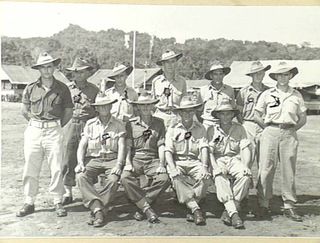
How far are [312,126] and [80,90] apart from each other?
158 cm

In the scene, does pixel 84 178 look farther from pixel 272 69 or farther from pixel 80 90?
pixel 272 69

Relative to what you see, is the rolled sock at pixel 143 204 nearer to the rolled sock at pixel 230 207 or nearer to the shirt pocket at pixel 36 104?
the rolled sock at pixel 230 207

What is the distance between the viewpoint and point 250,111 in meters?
3.87

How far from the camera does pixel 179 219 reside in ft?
12.4

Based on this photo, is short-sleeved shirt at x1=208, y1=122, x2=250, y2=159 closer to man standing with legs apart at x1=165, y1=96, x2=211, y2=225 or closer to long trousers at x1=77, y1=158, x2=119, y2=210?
man standing with legs apart at x1=165, y1=96, x2=211, y2=225

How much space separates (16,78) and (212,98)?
1316 mm

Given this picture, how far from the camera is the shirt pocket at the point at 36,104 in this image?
150 inches

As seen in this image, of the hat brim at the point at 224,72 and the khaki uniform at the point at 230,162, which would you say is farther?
the hat brim at the point at 224,72

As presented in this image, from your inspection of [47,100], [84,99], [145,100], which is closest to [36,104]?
[47,100]

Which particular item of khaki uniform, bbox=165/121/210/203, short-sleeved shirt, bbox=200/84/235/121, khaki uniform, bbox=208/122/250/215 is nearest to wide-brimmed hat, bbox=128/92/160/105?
khaki uniform, bbox=165/121/210/203

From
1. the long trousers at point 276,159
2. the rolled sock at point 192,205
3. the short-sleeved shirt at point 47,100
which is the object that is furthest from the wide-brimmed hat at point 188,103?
the short-sleeved shirt at point 47,100

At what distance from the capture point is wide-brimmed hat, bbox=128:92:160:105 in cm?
379

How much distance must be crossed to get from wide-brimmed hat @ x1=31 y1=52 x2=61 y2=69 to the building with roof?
46 mm

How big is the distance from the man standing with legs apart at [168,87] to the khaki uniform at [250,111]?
394 millimetres
